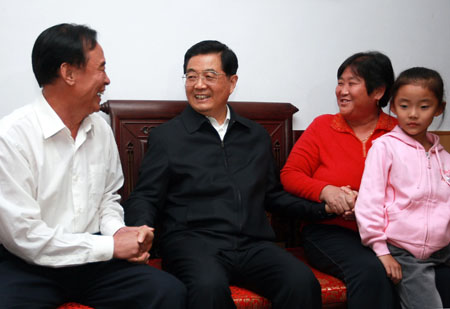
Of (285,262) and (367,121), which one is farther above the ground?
(367,121)

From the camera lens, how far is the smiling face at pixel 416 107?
68.9 inches

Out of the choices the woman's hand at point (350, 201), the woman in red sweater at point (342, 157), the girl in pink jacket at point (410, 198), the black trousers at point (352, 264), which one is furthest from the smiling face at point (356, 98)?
the black trousers at point (352, 264)

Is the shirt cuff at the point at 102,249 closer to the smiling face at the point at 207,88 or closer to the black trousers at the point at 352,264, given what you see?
the smiling face at the point at 207,88

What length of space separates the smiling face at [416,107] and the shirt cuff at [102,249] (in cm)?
123

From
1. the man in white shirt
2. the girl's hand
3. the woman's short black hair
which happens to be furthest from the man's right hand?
the woman's short black hair

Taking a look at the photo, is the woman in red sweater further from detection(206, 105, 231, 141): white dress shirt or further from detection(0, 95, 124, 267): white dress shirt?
detection(0, 95, 124, 267): white dress shirt

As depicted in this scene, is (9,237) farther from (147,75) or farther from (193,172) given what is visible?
(147,75)

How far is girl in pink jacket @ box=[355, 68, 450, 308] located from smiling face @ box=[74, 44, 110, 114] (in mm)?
1085

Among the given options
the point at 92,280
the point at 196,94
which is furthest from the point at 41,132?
the point at 196,94

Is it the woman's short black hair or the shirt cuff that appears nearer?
the shirt cuff

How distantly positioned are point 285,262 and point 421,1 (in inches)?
75.3

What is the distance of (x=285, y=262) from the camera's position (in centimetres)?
162

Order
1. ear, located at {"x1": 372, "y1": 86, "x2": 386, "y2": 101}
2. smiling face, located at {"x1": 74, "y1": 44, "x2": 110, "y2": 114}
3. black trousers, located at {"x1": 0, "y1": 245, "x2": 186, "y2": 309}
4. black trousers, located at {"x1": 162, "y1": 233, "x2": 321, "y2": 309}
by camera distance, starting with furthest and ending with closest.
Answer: ear, located at {"x1": 372, "y1": 86, "x2": 386, "y2": 101} < smiling face, located at {"x1": 74, "y1": 44, "x2": 110, "y2": 114} < black trousers, located at {"x1": 162, "y1": 233, "x2": 321, "y2": 309} < black trousers, located at {"x1": 0, "y1": 245, "x2": 186, "y2": 309}

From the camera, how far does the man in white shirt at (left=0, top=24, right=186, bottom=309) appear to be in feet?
4.52
